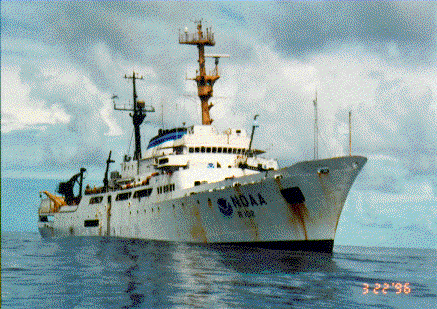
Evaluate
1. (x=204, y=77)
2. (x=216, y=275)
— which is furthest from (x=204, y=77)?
(x=216, y=275)

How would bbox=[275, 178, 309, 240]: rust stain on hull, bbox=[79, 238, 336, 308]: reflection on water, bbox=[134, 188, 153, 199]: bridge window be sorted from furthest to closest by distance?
bbox=[134, 188, 153, 199]: bridge window → bbox=[275, 178, 309, 240]: rust stain on hull → bbox=[79, 238, 336, 308]: reflection on water

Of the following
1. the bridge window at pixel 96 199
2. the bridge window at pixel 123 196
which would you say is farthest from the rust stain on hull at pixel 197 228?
the bridge window at pixel 96 199

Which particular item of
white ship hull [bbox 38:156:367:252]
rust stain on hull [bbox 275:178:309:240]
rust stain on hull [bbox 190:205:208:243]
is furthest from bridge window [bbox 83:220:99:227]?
rust stain on hull [bbox 275:178:309:240]

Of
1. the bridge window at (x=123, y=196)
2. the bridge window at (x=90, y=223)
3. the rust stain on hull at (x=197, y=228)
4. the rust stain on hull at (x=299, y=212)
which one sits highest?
the bridge window at (x=123, y=196)

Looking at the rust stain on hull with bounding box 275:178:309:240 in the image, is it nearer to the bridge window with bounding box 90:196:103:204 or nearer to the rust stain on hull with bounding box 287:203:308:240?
the rust stain on hull with bounding box 287:203:308:240

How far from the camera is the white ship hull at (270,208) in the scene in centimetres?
2266

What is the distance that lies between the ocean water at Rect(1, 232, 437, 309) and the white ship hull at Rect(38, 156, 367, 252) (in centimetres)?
245

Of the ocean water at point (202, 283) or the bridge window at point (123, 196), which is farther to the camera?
the bridge window at point (123, 196)

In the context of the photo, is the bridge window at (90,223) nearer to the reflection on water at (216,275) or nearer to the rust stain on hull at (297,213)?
the reflection on water at (216,275)

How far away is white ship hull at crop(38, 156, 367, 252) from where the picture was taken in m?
22.7

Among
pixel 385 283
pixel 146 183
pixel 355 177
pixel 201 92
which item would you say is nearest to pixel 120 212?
pixel 146 183

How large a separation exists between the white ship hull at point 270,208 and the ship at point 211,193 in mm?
50

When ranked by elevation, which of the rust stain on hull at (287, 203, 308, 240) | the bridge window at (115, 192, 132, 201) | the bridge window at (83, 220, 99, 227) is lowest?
the bridge window at (83, 220, 99, 227)

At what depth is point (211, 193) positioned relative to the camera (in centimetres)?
2589
